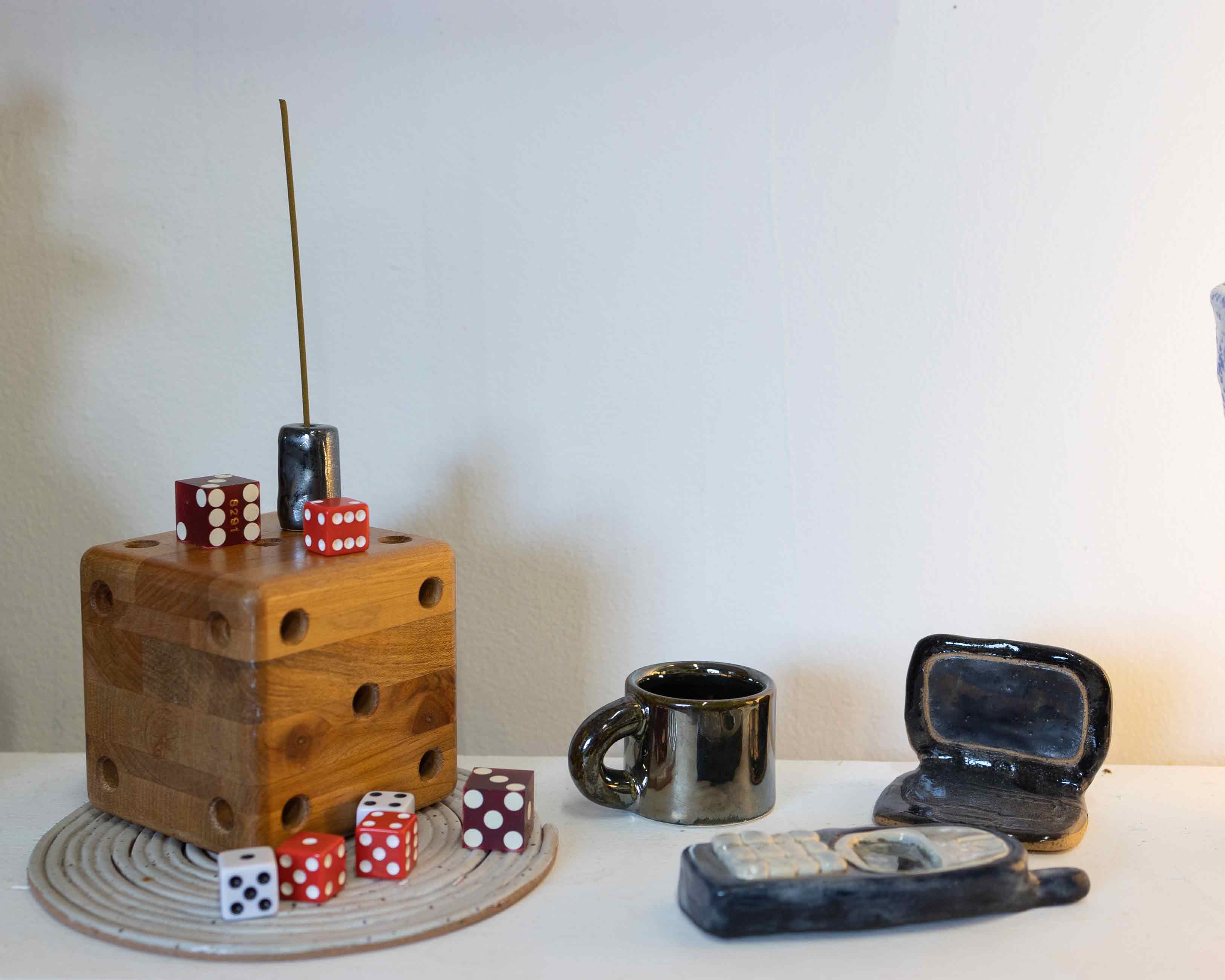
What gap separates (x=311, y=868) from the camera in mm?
729

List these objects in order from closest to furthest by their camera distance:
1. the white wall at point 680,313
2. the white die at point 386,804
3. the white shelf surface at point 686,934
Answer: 1. the white shelf surface at point 686,934
2. the white die at point 386,804
3. the white wall at point 680,313

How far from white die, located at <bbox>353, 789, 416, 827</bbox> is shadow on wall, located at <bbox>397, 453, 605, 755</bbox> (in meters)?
0.33

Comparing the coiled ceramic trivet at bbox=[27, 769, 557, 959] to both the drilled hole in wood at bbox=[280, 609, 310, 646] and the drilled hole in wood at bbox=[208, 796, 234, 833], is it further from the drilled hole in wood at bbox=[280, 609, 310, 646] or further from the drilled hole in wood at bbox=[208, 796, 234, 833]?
the drilled hole in wood at bbox=[280, 609, 310, 646]

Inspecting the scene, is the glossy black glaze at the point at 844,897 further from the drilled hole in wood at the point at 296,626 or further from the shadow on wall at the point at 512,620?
the shadow on wall at the point at 512,620

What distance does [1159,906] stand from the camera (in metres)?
0.76

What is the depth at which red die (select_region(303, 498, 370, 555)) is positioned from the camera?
83cm

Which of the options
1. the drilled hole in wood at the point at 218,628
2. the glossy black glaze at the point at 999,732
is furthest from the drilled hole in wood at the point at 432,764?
the glossy black glaze at the point at 999,732

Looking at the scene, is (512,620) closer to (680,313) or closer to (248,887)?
(680,313)

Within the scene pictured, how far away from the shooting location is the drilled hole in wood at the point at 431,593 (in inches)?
34.5

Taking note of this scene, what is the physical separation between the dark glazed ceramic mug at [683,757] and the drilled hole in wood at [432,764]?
0.10 metres

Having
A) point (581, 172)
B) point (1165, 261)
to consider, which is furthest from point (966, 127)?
point (581, 172)

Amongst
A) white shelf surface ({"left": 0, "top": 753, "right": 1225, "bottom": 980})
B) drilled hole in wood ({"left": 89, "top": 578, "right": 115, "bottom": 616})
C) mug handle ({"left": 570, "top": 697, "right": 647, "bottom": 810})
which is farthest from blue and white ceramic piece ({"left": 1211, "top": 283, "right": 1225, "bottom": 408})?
drilled hole in wood ({"left": 89, "top": 578, "right": 115, "bottom": 616})

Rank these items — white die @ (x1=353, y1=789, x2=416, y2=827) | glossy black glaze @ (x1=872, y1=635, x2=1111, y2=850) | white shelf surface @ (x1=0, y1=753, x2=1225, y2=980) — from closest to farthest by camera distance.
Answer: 1. white shelf surface @ (x1=0, y1=753, x2=1225, y2=980)
2. white die @ (x1=353, y1=789, x2=416, y2=827)
3. glossy black glaze @ (x1=872, y1=635, x2=1111, y2=850)

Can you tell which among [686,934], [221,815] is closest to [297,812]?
[221,815]
